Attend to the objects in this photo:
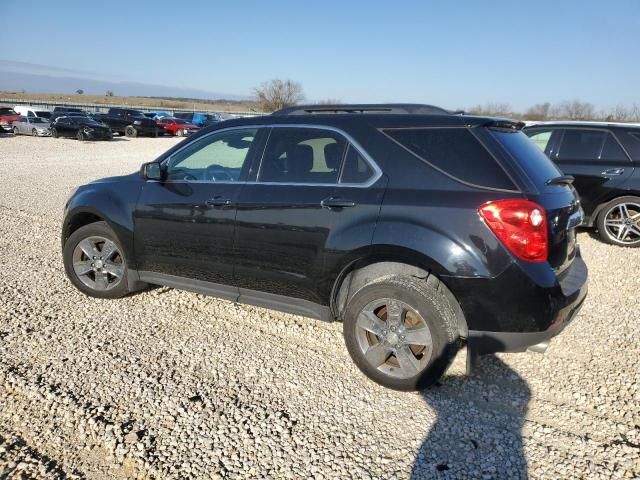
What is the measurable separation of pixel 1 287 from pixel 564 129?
7.83 meters

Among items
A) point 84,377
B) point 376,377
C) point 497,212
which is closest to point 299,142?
point 497,212

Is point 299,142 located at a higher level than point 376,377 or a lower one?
higher

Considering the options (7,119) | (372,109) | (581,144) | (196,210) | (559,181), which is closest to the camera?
(559,181)

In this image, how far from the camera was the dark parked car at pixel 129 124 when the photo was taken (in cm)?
3142

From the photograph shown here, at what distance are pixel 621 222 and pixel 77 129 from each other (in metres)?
26.7

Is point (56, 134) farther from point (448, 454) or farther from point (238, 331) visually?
point (448, 454)

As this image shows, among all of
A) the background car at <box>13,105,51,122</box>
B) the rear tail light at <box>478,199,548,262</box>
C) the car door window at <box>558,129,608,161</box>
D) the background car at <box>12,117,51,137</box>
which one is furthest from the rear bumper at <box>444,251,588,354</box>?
the background car at <box>13,105,51,122</box>

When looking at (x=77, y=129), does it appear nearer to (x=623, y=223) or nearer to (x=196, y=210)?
(x=196, y=210)

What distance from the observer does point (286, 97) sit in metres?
65.0

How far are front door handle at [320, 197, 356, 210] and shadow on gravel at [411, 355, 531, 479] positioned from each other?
4.50 feet

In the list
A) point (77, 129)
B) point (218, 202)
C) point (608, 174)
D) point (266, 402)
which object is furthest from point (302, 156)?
point (77, 129)

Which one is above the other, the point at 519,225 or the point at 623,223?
the point at 519,225

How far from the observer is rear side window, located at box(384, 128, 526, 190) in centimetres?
294

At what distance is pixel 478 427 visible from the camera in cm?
285
